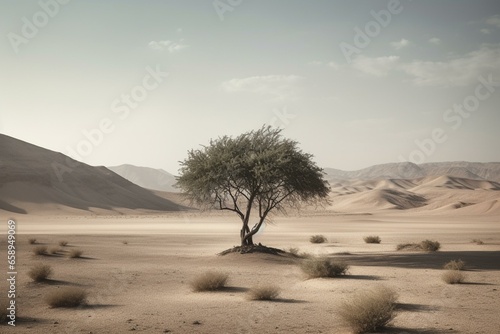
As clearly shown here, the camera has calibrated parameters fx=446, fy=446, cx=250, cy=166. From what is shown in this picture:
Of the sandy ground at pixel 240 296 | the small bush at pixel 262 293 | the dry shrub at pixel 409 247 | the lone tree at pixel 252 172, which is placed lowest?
the sandy ground at pixel 240 296

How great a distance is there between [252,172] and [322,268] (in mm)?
9647

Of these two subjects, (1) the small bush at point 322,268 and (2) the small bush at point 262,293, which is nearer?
(2) the small bush at point 262,293

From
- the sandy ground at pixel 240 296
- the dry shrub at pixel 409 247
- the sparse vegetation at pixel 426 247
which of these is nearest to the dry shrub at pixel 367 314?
the sandy ground at pixel 240 296

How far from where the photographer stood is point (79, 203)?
354 feet

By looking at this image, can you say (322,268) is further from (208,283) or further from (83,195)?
(83,195)

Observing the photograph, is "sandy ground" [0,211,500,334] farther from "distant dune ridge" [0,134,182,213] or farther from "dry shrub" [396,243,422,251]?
"distant dune ridge" [0,134,182,213]

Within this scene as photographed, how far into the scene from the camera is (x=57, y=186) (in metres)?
113

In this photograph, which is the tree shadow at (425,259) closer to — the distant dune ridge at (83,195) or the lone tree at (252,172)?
the lone tree at (252,172)

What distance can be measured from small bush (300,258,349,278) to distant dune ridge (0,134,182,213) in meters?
85.0

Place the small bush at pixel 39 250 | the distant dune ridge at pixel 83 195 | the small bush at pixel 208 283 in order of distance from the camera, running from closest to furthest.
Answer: the small bush at pixel 208 283, the small bush at pixel 39 250, the distant dune ridge at pixel 83 195

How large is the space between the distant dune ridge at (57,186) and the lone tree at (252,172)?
7431cm

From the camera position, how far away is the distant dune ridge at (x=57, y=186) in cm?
9888

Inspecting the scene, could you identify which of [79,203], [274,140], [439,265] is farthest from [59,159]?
[439,265]

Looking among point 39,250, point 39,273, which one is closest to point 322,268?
point 39,273
